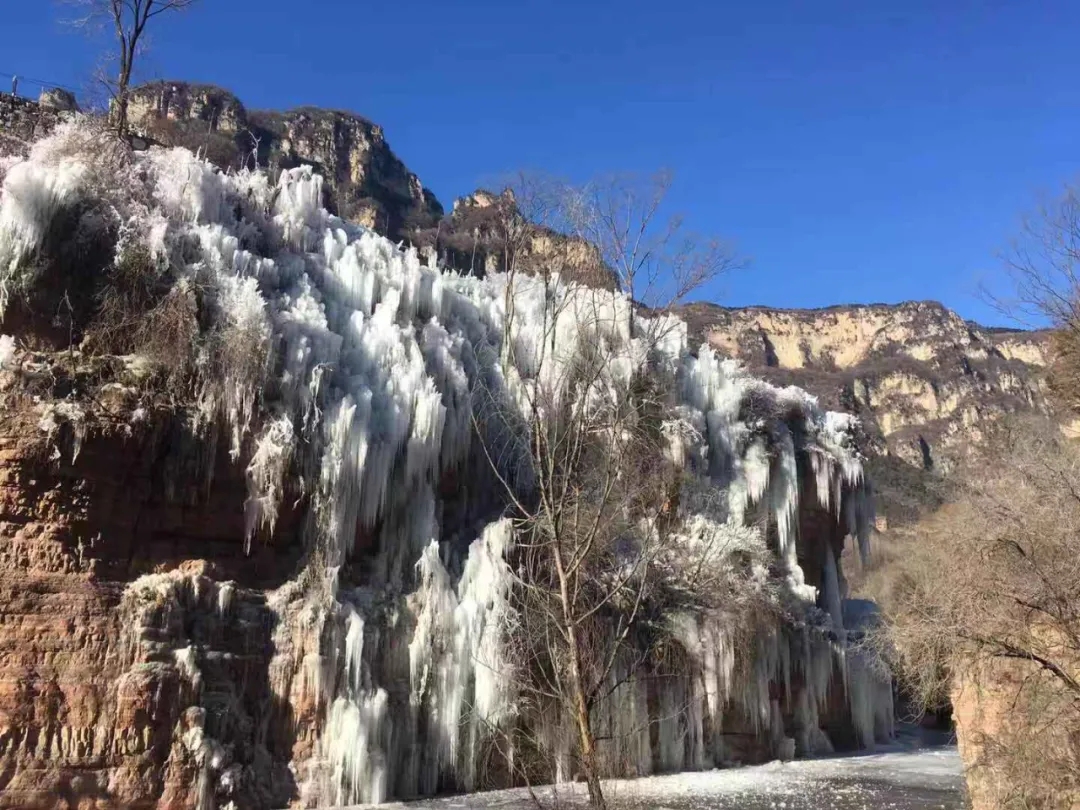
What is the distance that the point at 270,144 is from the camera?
210 ft

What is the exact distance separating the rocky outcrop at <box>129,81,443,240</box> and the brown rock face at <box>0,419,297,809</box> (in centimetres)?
3980

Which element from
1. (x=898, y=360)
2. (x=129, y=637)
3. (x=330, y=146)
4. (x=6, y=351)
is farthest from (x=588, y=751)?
(x=898, y=360)

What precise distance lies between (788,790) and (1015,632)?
897 centimetres

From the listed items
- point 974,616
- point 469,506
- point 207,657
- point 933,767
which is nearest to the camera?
point 974,616

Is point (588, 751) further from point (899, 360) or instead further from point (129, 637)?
point (899, 360)

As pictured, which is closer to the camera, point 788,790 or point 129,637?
point 129,637

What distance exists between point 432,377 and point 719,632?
8.90 meters

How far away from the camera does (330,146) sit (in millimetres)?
70438

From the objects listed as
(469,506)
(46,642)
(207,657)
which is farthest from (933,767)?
(46,642)

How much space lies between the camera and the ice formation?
15.5m

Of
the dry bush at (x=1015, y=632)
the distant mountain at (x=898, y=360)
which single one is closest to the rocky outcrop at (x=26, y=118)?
Answer: the dry bush at (x=1015, y=632)

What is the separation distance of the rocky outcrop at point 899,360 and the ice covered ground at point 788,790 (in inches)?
2899

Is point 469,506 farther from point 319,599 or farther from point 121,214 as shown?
point 121,214

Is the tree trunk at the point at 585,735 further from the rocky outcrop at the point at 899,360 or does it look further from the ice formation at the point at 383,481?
the rocky outcrop at the point at 899,360
